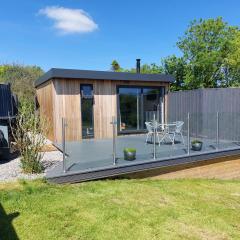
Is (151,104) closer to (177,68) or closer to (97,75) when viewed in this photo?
(97,75)

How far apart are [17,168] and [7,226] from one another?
3064 millimetres

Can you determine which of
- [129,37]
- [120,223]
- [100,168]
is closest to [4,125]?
[100,168]

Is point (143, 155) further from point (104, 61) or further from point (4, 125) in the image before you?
point (104, 61)

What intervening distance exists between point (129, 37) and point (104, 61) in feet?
23.0

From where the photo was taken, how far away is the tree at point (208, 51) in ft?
73.6

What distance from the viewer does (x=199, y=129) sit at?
990 centimetres

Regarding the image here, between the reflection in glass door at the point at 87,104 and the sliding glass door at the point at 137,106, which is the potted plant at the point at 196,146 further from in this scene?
the sliding glass door at the point at 137,106

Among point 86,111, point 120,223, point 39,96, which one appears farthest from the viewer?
point 39,96

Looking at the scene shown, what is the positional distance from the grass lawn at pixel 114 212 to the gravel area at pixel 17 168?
1.53ft

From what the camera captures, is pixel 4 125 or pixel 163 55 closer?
pixel 4 125

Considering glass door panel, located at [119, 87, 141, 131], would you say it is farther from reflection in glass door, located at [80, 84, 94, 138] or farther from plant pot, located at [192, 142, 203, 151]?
plant pot, located at [192, 142, 203, 151]

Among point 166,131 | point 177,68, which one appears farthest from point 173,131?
point 177,68

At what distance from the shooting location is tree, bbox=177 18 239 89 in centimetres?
2242

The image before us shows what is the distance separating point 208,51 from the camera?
22.7 meters
